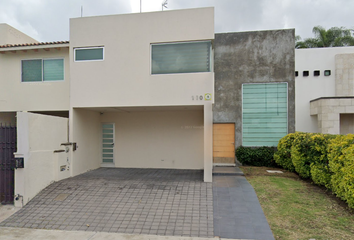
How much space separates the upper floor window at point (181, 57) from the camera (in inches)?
294

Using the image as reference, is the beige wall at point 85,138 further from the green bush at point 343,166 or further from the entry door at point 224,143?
the green bush at point 343,166

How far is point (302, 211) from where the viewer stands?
16.9 feet

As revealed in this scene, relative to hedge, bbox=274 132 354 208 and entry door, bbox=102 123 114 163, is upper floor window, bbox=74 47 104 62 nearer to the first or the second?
entry door, bbox=102 123 114 163

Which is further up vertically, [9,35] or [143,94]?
[9,35]

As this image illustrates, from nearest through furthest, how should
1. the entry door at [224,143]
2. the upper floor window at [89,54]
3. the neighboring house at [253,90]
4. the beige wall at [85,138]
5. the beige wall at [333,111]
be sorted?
the upper floor window at [89,54] < the beige wall at [85,138] < the neighboring house at [253,90] < the entry door at [224,143] < the beige wall at [333,111]

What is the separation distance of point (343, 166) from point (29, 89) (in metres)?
10.6

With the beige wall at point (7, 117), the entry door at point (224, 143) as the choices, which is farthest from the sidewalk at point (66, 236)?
the beige wall at point (7, 117)

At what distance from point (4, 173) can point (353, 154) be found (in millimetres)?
8465

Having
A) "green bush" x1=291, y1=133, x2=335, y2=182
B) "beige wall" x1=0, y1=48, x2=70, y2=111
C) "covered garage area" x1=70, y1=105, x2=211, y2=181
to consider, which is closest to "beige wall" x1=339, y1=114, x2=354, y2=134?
"green bush" x1=291, y1=133, x2=335, y2=182

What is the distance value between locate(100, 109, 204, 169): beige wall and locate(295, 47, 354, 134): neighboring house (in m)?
6.71

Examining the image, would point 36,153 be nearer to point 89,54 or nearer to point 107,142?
point 89,54

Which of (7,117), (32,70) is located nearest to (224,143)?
(32,70)

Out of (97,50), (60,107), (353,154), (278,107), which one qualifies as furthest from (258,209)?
(60,107)

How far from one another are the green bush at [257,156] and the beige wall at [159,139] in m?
2.08
